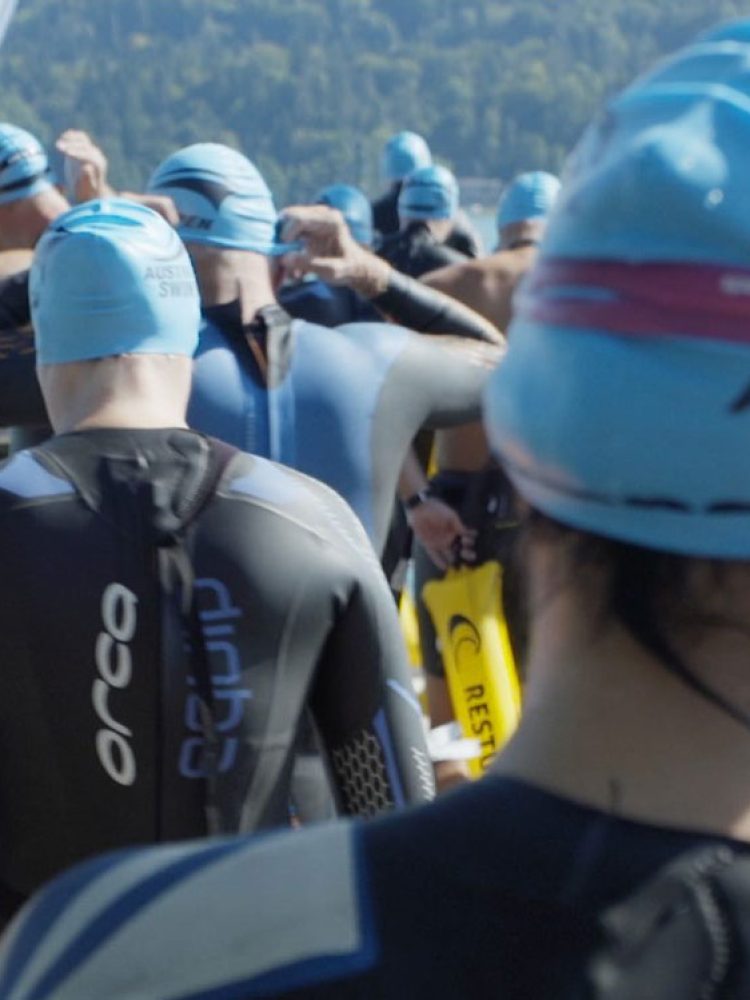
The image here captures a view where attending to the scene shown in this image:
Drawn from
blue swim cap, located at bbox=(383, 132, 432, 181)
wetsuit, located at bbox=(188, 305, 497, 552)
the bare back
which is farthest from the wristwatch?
blue swim cap, located at bbox=(383, 132, 432, 181)

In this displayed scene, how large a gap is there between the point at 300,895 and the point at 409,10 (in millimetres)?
44392

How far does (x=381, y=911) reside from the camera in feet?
3.08

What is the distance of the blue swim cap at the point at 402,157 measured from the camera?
12890 mm

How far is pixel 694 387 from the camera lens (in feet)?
3.07

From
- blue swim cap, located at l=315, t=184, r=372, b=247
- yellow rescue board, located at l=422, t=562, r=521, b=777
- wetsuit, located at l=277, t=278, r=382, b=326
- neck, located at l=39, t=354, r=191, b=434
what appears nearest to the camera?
neck, located at l=39, t=354, r=191, b=434

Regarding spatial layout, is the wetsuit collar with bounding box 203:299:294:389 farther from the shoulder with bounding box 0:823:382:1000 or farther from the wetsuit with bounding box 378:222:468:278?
the wetsuit with bounding box 378:222:468:278

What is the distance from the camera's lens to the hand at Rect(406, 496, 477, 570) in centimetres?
538

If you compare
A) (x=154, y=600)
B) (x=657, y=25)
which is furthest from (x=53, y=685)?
(x=657, y=25)

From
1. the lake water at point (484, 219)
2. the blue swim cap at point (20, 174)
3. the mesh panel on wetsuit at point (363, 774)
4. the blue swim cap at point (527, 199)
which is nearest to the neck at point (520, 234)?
the blue swim cap at point (527, 199)

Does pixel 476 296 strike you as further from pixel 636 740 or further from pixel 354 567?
pixel 636 740

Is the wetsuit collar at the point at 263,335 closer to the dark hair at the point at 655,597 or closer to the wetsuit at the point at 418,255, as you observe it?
the dark hair at the point at 655,597

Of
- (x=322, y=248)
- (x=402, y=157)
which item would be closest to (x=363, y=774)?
(x=322, y=248)

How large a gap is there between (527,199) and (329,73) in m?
31.9

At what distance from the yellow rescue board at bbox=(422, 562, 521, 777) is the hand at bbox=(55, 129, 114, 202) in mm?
1710
